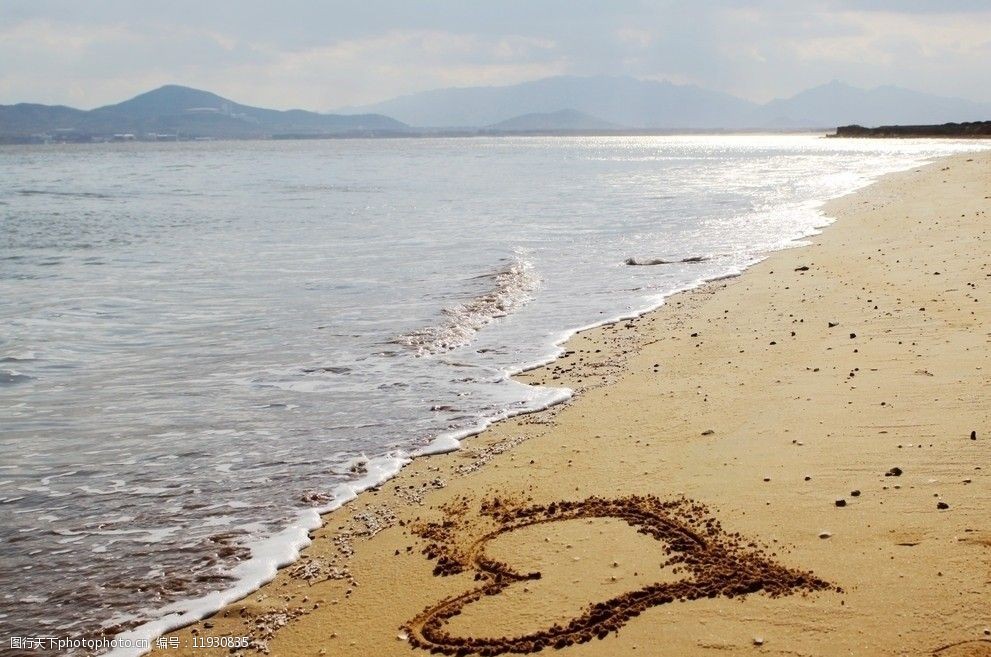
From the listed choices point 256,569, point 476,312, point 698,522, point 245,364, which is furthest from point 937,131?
point 256,569

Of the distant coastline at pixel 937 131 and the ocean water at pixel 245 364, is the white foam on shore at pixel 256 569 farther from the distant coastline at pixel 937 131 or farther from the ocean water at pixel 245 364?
the distant coastline at pixel 937 131

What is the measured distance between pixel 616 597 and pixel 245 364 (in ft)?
21.7

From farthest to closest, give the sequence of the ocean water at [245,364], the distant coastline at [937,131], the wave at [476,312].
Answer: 1. the distant coastline at [937,131]
2. the wave at [476,312]
3. the ocean water at [245,364]

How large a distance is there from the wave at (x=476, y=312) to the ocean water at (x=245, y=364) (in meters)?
0.06

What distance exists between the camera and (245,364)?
385 inches

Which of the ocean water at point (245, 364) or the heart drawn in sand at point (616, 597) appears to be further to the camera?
the ocean water at point (245, 364)

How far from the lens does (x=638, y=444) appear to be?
6598 mm

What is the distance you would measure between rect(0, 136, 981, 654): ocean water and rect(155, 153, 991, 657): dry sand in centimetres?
60

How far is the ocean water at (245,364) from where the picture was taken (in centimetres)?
529

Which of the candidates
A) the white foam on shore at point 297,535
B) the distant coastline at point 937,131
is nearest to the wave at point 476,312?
the white foam on shore at point 297,535

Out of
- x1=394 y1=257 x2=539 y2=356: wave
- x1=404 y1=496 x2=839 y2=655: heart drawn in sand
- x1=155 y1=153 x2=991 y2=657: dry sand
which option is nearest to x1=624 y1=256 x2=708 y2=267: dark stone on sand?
x1=394 y1=257 x2=539 y2=356: wave

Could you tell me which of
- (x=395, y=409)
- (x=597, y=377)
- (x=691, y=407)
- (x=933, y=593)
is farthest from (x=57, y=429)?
(x=933, y=593)

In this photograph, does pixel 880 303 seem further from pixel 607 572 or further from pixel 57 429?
pixel 57 429

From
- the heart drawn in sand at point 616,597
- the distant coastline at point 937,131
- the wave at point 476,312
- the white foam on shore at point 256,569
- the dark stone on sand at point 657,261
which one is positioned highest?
the distant coastline at point 937,131
